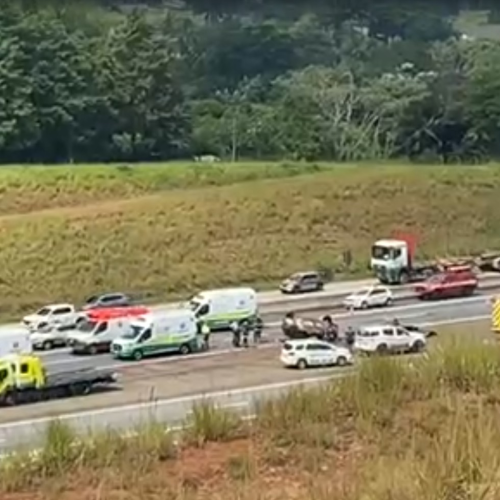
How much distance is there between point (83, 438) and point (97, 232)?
2392cm

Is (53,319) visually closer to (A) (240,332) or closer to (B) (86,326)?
(B) (86,326)

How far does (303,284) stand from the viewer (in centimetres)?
2553

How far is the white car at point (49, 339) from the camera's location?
20797mm

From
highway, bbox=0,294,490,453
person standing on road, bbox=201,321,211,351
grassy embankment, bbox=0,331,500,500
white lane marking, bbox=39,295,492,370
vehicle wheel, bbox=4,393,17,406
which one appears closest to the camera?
grassy embankment, bbox=0,331,500,500

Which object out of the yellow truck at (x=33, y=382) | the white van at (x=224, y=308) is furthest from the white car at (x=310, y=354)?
the white van at (x=224, y=308)

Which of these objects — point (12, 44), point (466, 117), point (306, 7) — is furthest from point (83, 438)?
point (306, 7)

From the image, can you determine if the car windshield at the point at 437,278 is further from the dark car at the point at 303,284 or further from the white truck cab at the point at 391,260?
the dark car at the point at 303,284

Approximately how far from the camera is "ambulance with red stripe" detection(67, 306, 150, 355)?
65.7 ft

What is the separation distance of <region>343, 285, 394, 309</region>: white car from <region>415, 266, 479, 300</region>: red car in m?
0.75

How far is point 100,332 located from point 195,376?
3.85m

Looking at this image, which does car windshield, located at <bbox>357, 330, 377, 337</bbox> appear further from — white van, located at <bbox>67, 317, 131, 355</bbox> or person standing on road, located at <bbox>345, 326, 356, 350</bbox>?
white van, located at <bbox>67, 317, 131, 355</bbox>

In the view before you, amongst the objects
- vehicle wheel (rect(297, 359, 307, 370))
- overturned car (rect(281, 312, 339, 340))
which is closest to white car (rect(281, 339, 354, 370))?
vehicle wheel (rect(297, 359, 307, 370))

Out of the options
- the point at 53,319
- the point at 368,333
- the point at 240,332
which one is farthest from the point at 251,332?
the point at 368,333

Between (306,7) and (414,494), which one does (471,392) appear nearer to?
(414,494)
